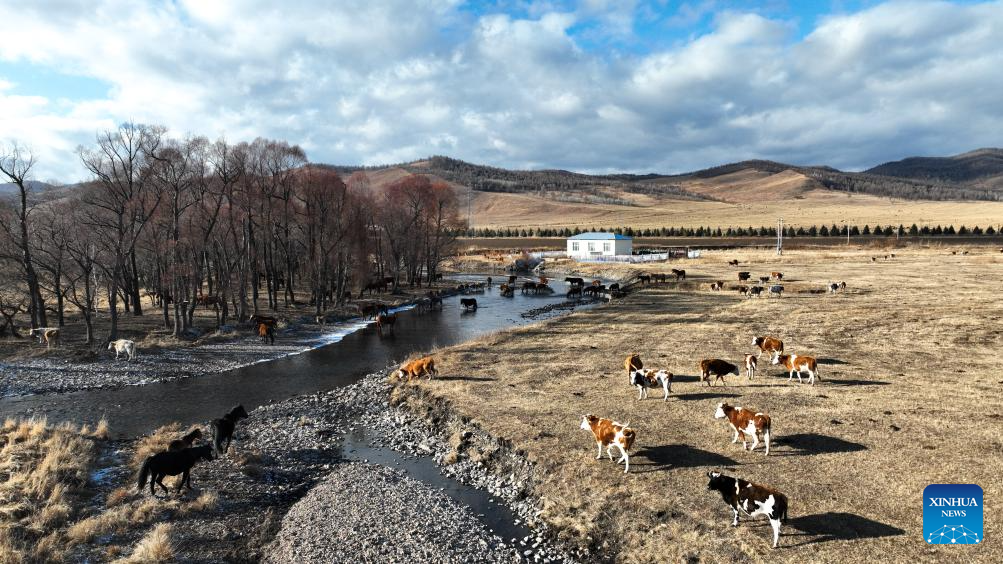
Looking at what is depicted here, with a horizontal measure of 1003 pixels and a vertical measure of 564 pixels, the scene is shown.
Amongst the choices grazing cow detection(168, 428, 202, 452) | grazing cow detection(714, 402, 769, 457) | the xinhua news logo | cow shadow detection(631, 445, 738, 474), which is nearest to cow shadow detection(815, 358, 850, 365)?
grazing cow detection(714, 402, 769, 457)

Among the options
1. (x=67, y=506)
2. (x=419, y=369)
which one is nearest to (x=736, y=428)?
(x=419, y=369)

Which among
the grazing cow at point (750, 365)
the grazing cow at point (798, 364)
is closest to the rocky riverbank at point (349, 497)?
the grazing cow at point (750, 365)

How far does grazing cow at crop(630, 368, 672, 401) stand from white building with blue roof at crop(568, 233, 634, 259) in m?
58.0

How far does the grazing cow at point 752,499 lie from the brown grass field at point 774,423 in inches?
Answer: 13.5

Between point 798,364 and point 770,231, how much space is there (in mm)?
98677

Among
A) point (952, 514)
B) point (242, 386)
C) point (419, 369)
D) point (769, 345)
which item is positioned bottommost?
point (242, 386)

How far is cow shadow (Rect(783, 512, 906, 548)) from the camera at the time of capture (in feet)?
27.6

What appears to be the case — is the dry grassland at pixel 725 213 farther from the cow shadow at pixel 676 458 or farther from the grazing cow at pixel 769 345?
the cow shadow at pixel 676 458

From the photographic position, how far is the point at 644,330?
26.9m

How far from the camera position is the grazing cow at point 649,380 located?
50.0 feet

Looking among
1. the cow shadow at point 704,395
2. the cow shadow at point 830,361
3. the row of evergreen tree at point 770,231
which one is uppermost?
the row of evergreen tree at point 770,231

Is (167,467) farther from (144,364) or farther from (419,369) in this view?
(144,364)

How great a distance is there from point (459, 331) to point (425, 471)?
1883 cm

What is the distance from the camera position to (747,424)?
11547 millimetres
